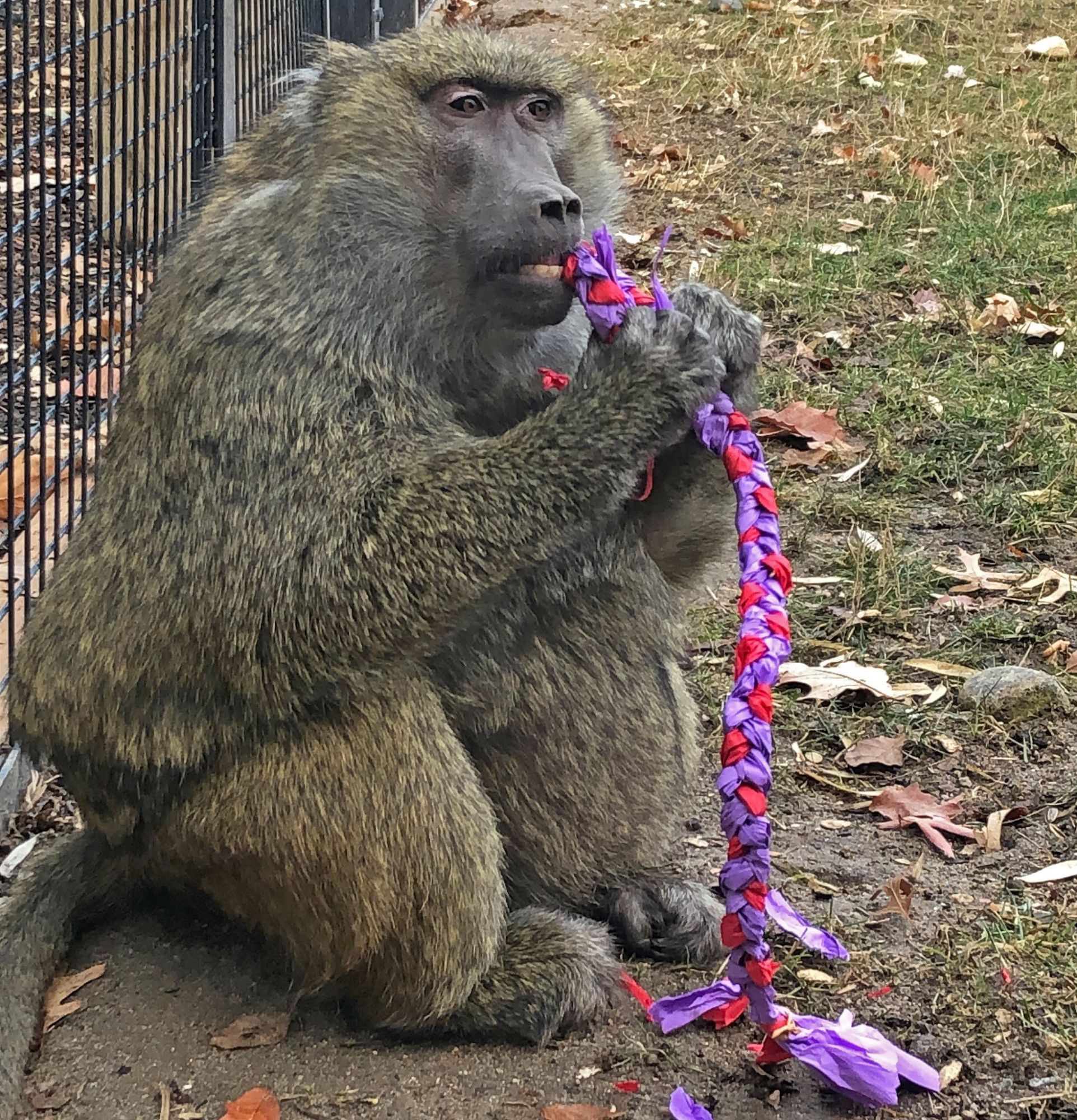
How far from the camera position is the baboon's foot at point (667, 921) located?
320cm

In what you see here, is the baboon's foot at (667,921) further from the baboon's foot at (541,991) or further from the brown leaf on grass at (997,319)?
the brown leaf on grass at (997,319)

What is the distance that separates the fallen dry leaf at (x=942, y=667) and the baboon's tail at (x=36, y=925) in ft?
6.85

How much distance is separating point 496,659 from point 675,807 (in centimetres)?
59

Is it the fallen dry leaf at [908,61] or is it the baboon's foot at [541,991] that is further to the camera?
the fallen dry leaf at [908,61]

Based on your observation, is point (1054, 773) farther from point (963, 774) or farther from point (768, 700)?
point (768, 700)

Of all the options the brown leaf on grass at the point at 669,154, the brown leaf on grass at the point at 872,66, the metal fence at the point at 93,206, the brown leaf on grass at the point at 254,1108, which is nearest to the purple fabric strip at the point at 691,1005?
the brown leaf on grass at the point at 254,1108

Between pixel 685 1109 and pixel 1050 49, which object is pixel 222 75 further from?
pixel 1050 49

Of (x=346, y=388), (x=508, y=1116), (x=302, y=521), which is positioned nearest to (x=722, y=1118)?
(x=508, y=1116)

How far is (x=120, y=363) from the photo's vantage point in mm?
4871

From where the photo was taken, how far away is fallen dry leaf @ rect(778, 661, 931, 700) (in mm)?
4008

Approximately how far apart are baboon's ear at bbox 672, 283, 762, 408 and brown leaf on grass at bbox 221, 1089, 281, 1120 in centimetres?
156

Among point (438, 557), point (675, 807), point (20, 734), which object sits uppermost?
point (438, 557)

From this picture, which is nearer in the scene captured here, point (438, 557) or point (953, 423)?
point (438, 557)

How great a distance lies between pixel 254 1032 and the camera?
9.89 feet
